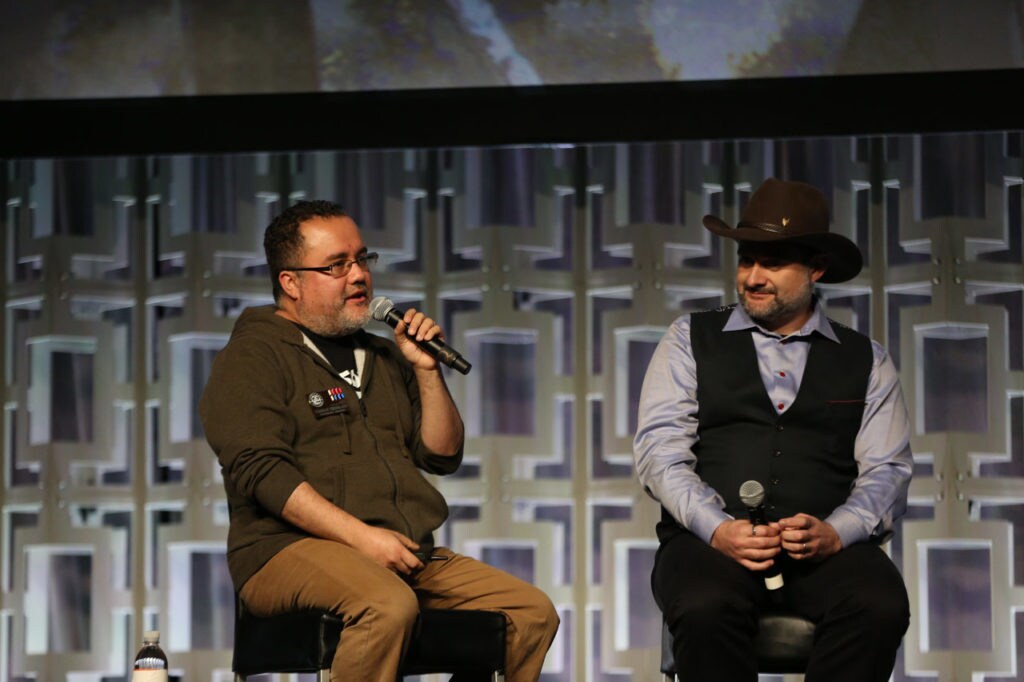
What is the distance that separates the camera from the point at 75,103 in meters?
4.42

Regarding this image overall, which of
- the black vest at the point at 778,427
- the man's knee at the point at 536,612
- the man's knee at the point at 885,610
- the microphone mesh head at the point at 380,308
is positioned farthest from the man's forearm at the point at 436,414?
the man's knee at the point at 885,610

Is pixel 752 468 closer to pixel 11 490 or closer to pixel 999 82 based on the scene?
pixel 999 82

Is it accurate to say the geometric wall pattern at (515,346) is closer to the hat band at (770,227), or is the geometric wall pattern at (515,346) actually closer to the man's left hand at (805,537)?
the hat band at (770,227)

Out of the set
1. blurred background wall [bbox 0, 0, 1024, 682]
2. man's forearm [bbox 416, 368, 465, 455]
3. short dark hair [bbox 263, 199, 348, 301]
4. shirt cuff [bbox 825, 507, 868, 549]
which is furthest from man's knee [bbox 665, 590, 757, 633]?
blurred background wall [bbox 0, 0, 1024, 682]

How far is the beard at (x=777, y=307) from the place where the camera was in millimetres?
3295

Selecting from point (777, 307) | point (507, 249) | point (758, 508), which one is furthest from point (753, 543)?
point (507, 249)

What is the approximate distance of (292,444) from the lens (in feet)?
10.2

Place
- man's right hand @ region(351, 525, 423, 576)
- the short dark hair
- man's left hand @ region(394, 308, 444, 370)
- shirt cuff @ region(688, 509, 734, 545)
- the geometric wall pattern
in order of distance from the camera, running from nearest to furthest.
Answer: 1. man's right hand @ region(351, 525, 423, 576)
2. shirt cuff @ region(688, 509, 734, 545)
3. man's left hand @ region(394, 308, 444, 370)
4. the short dark hair
5. the geometric wall pattern

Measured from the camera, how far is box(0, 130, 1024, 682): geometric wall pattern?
447 cm

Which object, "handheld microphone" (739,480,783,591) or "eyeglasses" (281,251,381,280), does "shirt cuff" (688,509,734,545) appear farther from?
"eyeglasses" (281,251,381,280)

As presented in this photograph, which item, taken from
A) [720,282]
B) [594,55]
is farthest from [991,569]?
[594,55]

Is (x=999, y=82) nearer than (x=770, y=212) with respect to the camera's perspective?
No

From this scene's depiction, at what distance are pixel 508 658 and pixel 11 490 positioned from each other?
234cm

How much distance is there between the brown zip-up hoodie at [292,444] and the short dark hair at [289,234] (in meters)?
0.13
